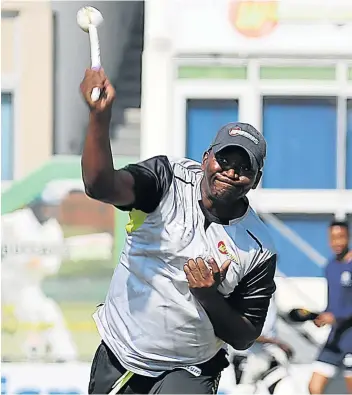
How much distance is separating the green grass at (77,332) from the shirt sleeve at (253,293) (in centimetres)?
273

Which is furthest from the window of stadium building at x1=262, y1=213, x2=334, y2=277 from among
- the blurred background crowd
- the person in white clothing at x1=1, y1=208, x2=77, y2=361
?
the person in white clothing at x1=1, y1=208, x2=77, y2=361

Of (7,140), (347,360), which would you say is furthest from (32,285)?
(347,360)

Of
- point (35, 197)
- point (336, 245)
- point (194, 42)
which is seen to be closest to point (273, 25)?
point (194, 42)

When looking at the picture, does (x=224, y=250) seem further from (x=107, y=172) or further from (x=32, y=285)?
(x=32, y=285)

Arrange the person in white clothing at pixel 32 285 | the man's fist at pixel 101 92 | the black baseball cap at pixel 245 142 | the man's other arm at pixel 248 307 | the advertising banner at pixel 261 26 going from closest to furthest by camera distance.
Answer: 1. the man's fist at pixel 101 92
2. the black baseball cap at pixel 245 142
3. the man's other arm at pixel 248 307
4. the advertising banner at pixel 261 26
5. the person in white clothing at pixel 32 285

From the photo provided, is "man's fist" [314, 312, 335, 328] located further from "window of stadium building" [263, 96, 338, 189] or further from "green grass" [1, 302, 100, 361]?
"green grass" [1, 302, 100, 361]

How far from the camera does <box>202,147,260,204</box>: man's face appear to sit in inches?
89.5

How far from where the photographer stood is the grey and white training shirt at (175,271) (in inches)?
94.8

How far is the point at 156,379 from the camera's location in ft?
8.32

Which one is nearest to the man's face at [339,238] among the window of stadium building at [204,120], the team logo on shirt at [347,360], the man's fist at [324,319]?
the man's fist at [324,319]

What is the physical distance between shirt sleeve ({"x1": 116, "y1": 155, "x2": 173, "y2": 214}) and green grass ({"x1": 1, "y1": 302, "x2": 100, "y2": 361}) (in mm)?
2822

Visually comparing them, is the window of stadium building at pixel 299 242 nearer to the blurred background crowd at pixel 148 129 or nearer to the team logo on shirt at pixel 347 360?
the blurred background crowd at pixel 148 129

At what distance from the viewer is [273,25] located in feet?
16.5

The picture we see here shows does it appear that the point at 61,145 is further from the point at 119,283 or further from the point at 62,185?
the point at 119,283
